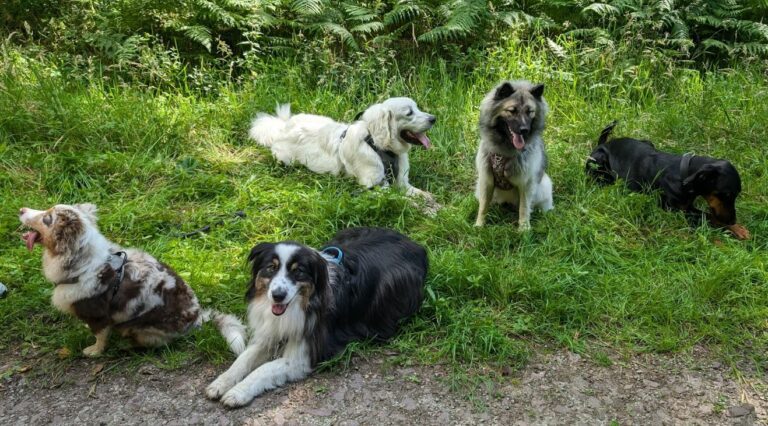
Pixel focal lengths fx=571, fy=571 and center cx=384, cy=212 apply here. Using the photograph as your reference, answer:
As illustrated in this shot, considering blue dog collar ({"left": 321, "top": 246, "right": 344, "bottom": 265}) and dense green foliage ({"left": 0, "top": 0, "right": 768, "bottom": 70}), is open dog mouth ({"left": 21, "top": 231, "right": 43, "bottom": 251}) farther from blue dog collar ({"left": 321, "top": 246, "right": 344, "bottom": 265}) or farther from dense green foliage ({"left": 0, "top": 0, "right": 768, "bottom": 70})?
dense green foliage ({"left": 0, "top": 0, "right": 768, "bottom": 70})

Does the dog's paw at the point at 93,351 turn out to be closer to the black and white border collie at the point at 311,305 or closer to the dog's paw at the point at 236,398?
the black and white border collie at the point at 311,305

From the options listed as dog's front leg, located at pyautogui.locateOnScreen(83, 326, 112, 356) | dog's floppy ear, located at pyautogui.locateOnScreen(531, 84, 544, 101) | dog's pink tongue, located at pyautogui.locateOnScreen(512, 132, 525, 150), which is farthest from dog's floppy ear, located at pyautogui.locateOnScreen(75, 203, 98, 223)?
dog's floppy ear, located at pyautogui.locateOnScreen(531, 84, 544, 101)

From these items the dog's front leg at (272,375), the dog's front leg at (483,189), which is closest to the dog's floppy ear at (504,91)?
the dog's front leg at (483,189)

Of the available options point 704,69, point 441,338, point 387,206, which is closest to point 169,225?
point 387,206

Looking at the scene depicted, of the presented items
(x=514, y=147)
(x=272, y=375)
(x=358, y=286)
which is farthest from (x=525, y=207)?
(x=272, y=375)

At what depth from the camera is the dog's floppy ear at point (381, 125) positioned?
583 centimetres

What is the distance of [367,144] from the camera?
589 cm

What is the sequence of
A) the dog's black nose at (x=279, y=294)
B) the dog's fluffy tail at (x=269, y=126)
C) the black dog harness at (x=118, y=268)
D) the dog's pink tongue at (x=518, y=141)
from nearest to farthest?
the dog's black nose at (x=279, y=294), the black dog harness at (x=118, y=268), the dog's pink tongue at (x=518, y=141), the dog's fluffy tail at (x=269, y=126)

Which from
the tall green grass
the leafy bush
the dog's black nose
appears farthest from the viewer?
the leafy bush

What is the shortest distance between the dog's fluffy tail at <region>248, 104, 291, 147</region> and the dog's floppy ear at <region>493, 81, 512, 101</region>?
256cm

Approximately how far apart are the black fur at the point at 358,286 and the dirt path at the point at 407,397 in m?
0.23

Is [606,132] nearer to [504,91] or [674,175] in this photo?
[674,175]

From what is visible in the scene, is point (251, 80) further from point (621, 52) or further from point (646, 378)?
point (646, 378)

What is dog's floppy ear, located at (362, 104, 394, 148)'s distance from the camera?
583cm
